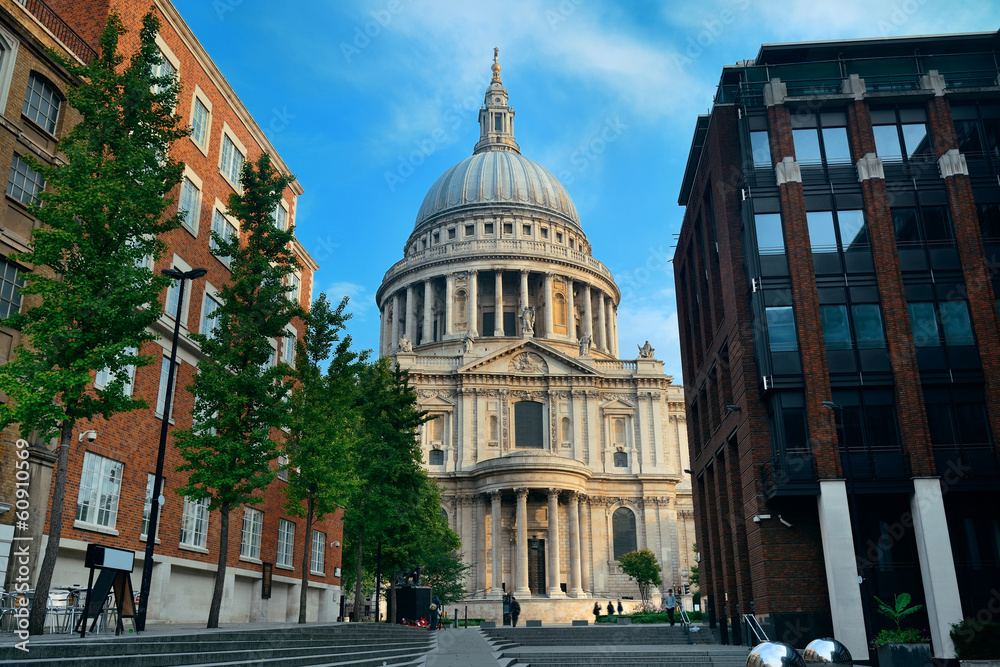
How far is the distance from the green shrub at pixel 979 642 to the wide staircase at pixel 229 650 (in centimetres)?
1383

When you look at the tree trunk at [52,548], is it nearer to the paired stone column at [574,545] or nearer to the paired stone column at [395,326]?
the paired stone column at [574,545]

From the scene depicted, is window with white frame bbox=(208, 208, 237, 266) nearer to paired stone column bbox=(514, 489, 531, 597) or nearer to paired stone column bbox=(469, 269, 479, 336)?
paired stone column bbox=(514, 489, 531, 597)

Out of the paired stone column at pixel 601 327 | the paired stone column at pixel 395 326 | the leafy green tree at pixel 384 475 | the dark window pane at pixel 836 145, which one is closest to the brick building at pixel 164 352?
the leafy green tree at pixel 384 475

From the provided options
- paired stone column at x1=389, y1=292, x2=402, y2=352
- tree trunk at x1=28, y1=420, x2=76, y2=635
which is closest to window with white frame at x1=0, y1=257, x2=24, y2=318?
tree trunk at x1=28, y1=420, x2=76, y2=635

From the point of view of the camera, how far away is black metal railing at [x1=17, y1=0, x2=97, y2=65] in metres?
21.8

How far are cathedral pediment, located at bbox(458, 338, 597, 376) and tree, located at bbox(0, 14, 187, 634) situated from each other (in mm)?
55743

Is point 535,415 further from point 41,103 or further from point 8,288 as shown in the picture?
point 8,288

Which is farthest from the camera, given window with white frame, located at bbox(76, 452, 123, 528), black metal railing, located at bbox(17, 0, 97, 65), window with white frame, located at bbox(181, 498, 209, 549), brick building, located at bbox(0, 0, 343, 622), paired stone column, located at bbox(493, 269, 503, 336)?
paired stone column, located at bbox(493, 269, 503, 336)

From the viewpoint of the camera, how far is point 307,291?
130ft

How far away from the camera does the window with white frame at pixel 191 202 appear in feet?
91.6

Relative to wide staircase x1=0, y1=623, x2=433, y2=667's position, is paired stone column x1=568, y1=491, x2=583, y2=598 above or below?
above

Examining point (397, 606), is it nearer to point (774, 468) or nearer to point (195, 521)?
point (195, 521)

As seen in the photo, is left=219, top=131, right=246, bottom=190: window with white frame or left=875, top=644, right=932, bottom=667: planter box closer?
left=875, top=644, right=932, bottom=667: planter box

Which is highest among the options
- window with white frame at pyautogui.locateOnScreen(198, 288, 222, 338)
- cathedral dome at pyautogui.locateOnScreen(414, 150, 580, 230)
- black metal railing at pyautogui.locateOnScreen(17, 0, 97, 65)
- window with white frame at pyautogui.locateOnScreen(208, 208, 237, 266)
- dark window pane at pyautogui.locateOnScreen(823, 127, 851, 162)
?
cathedral dome at pyautogui.locateOnScreen(414, 150, 580, 230)
